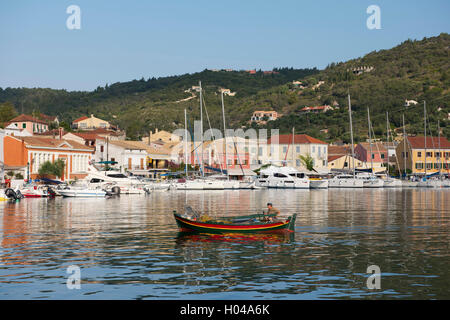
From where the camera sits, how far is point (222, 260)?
27453 mm

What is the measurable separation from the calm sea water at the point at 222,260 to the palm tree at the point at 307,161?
89924mm

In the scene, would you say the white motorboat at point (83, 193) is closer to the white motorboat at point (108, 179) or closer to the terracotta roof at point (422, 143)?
the white motorboat at point (108, 179)

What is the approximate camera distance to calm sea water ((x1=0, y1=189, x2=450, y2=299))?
840 inches

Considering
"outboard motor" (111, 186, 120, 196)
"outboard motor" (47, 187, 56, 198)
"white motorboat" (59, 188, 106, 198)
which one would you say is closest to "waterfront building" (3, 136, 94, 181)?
"outboard motor" (47, 187, 56, 198)

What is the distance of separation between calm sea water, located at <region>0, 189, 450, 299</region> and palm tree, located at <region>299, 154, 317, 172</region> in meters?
89.9

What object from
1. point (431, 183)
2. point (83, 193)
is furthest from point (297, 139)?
point (83, 193)

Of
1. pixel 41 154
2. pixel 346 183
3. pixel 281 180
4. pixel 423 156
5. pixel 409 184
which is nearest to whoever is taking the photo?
pixel 41 154

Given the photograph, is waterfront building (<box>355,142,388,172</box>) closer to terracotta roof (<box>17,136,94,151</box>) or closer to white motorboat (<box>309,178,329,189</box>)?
white motorboat (<box>309,178,329,189</box>)

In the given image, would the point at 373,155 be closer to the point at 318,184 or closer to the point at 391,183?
the point at 391,183

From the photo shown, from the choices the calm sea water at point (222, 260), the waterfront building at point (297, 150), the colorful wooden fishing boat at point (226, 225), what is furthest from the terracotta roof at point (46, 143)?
the colorful wooden fishing boat at point (226, 225)

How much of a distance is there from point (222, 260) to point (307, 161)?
111 meters

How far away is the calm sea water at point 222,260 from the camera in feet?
70.0
